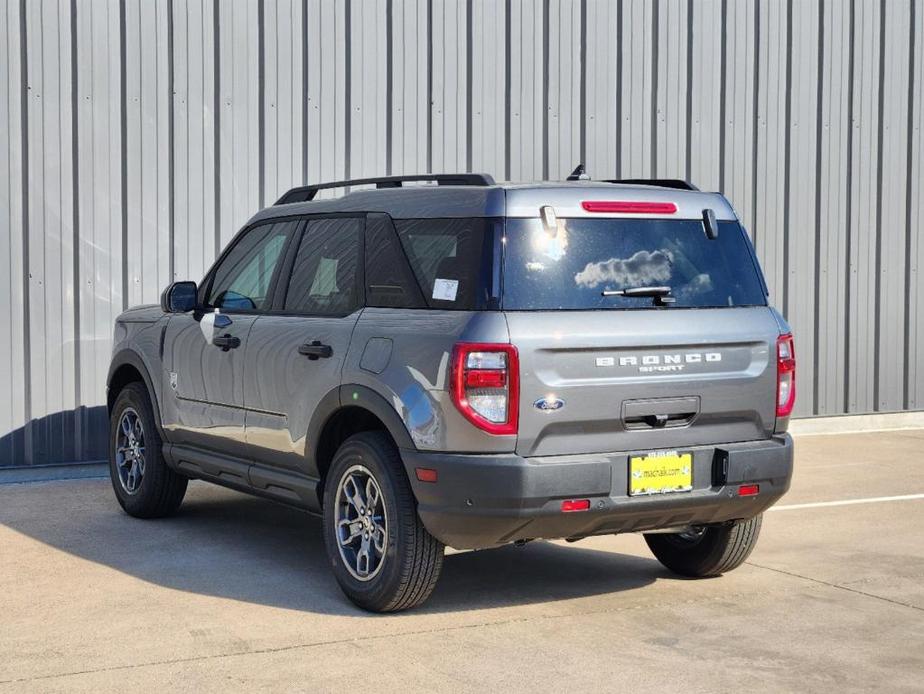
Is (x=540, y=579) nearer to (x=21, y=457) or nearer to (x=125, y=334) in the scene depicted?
(x=125, y=334)

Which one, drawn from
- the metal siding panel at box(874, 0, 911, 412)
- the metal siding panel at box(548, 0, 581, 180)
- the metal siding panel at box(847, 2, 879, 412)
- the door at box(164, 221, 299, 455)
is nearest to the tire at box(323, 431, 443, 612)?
the door at box(164, 221, 299, 455)

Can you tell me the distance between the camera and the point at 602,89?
12.3m

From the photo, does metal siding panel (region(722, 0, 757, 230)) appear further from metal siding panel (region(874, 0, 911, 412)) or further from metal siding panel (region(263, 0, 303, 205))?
metal siding panel (region(263, 0, 303, 205))

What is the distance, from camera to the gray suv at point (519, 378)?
5727 millimetres

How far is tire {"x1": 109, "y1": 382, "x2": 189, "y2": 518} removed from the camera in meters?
8.30

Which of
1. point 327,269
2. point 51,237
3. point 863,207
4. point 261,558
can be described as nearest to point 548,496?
point 327,269

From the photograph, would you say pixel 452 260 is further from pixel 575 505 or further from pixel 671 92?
pixel 671 92

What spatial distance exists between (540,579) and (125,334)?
128 inches

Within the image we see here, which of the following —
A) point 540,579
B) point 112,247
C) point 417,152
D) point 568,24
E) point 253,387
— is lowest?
point 540,579

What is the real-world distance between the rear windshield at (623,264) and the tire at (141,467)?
3268 mm

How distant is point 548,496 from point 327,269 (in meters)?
1.87

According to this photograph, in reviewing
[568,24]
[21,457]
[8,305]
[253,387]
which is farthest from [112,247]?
[568,24]

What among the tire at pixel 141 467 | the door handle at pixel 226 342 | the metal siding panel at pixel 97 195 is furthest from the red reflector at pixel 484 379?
the metal siding panel at pixel 97 195

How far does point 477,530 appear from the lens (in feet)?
19.0
